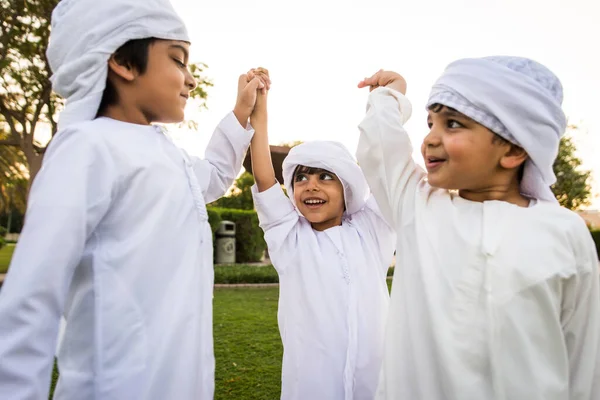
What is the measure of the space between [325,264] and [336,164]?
0.54 m

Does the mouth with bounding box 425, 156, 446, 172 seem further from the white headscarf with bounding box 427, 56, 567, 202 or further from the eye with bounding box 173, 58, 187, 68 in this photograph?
the eye with bounding box 173, 58, 187, 68

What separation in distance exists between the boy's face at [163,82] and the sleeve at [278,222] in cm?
78

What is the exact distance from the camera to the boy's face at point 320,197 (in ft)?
8.93

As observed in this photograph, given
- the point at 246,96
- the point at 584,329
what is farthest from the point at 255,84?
the point at 584,329

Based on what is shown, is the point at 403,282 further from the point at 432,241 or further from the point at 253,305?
the point at 253,305

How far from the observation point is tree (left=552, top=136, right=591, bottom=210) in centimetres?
2905

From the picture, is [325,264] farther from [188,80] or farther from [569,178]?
[569,178]

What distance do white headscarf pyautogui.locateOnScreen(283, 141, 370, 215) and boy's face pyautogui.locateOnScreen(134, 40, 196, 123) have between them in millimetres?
956

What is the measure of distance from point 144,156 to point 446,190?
1.15m

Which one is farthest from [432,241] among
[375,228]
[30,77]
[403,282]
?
[30,77]

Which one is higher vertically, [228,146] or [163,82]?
[163,82]

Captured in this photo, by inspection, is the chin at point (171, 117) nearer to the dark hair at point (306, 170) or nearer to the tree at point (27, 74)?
the dark hair at point (306, 170)

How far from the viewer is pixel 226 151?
2328 millimetres

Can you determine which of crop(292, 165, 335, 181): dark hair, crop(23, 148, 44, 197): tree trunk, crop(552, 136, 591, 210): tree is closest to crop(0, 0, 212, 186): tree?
crop(23, 148, 44, 197): tree trunk
